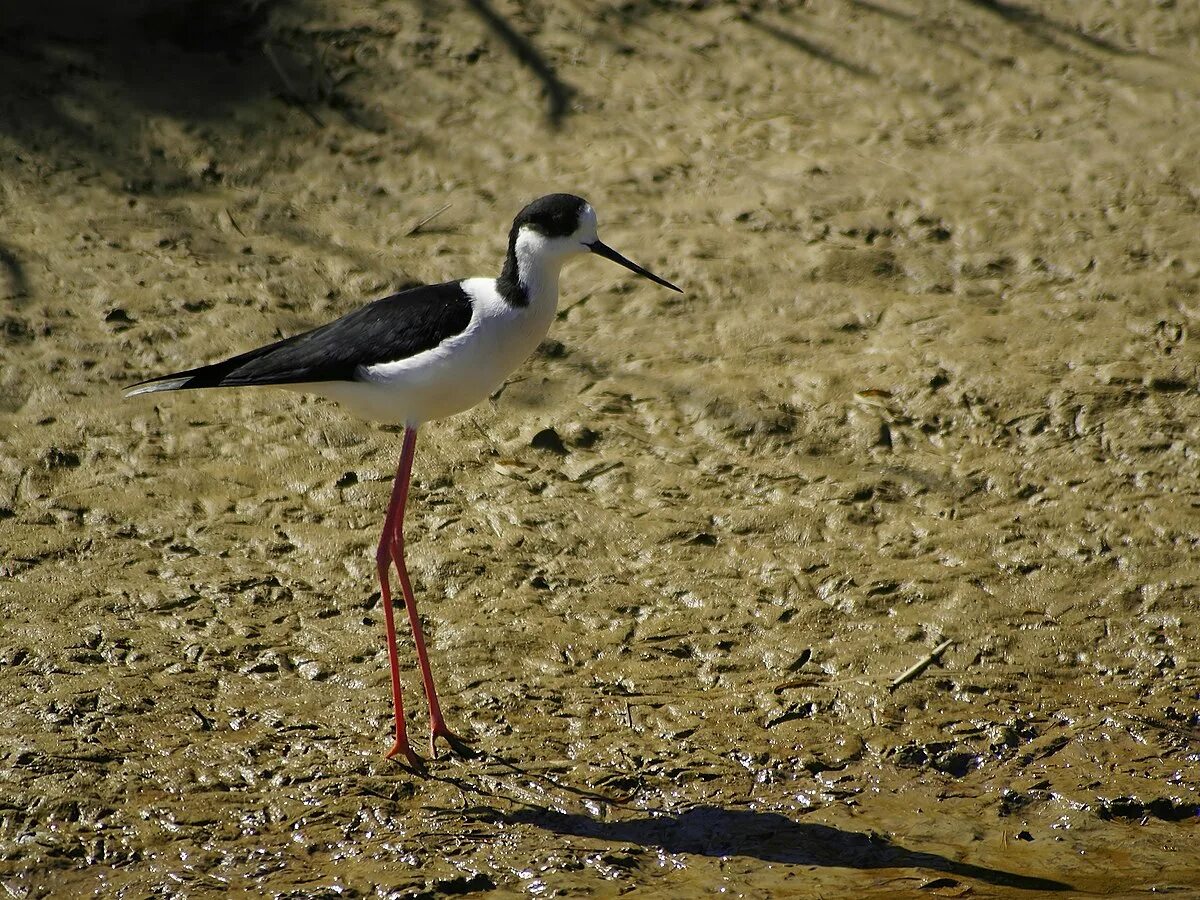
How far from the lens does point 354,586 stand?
4.19 metres

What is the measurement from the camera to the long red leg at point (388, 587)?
3.54 metres

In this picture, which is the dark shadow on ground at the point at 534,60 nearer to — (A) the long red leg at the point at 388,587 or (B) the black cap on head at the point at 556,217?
(B) the black cap on head at the point at 556,217

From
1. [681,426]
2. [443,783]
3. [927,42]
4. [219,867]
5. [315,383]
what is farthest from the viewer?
[927,42]

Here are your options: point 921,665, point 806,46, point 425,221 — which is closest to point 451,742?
point 921,665

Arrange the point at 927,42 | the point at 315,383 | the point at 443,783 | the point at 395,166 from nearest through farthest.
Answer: the point at 443,783
the point at 315,383
the point at 395,166
the point at 927,42

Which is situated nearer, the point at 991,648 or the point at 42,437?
the point at 991,648

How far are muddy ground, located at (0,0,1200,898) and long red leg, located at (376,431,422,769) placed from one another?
60 mm

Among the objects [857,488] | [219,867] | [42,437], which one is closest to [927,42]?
[857,488]

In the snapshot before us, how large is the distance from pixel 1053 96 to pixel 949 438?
2.45 meters

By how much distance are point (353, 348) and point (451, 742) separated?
102 centimetres

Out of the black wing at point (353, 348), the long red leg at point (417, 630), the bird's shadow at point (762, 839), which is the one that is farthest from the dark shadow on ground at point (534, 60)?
the bird's shadow at point (762, 839)

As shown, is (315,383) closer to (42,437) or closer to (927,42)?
(42,437)

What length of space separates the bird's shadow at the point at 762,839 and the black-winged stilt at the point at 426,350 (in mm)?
505

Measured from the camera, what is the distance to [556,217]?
12.4 ft
